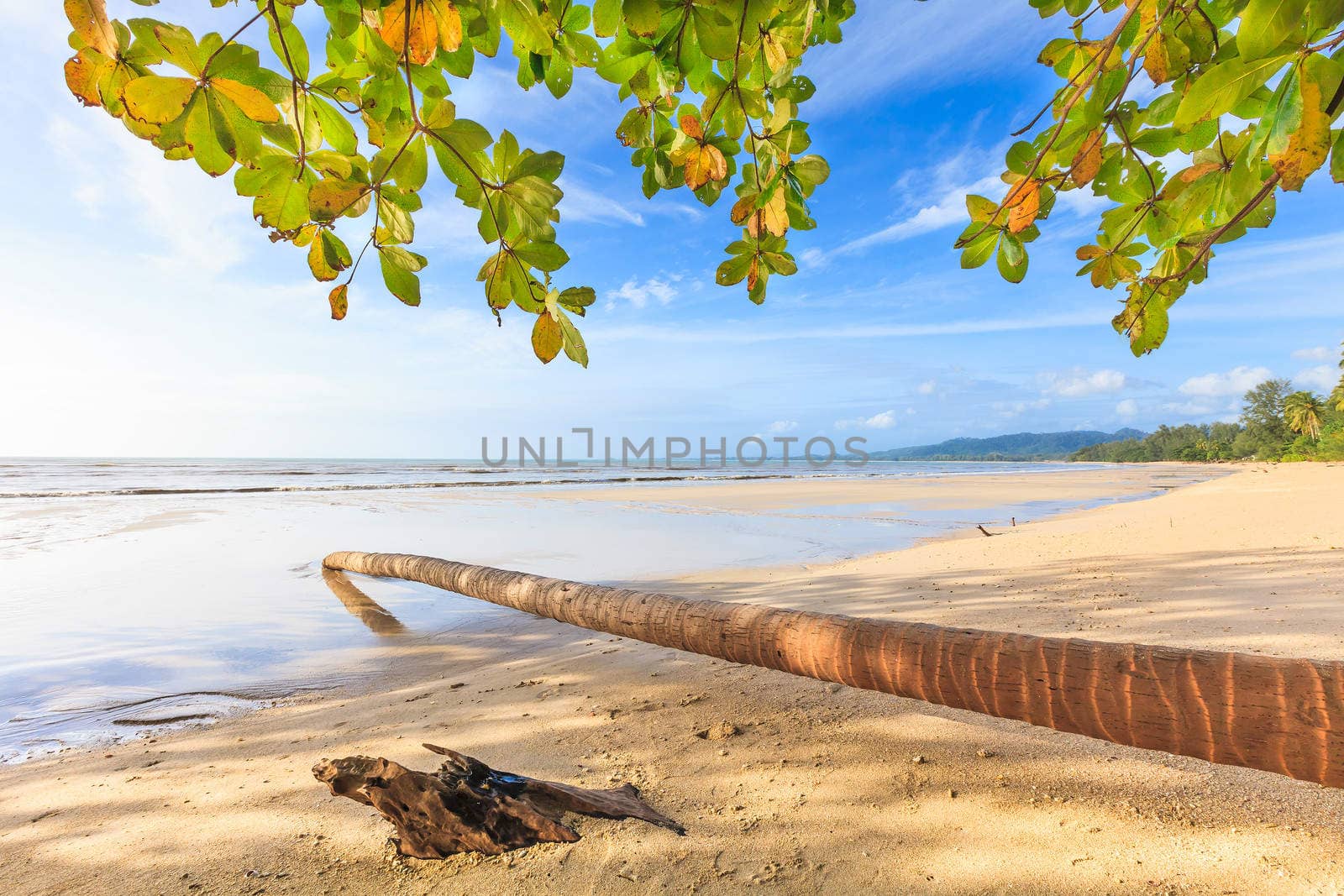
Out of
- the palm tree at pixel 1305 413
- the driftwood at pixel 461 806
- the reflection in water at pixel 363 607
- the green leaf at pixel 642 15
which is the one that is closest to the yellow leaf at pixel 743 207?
the green leaf at pixel 642 15

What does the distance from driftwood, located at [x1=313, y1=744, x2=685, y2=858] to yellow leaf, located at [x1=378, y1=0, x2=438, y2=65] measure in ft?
4.60

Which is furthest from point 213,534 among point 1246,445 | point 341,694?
point 1246,445

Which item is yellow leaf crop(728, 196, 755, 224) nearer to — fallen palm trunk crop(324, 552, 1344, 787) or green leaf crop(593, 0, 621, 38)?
green leaf crop(593, 0, 621, 38)

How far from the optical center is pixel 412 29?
2.79 ft

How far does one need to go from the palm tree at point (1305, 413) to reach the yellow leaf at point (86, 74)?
77.1 meters

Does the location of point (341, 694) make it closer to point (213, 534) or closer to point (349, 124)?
point (349, 124)

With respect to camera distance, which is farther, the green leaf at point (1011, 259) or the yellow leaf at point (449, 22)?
the green leaf at point (1011, 259)

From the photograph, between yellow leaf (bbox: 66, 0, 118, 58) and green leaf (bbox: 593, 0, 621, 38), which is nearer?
yellow leaf (bbox: 66, 0, 118, 58)

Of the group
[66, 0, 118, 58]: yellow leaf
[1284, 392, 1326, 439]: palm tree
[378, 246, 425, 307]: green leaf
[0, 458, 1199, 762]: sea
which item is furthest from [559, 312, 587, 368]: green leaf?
[1284, 392, 1326, 439]: palm tree

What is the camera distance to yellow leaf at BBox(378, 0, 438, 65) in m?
0.85

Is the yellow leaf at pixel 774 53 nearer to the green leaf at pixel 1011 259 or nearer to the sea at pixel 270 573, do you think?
the green leaf at pixel 1011 259

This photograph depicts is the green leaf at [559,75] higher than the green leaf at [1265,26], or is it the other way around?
the green leaf at [559,75]

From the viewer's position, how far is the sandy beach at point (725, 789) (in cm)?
126

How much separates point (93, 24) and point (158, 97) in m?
0.11
